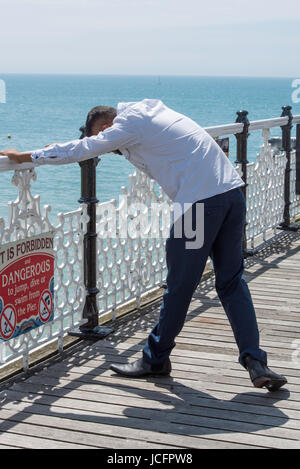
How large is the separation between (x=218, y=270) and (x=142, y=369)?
77 cm

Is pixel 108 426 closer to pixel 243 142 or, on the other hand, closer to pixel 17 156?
pixel 17 156

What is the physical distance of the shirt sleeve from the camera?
14.8ft

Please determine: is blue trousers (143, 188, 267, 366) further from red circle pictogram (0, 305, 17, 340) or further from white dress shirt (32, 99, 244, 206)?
red circle pictogram (0, 305, 17, 340)

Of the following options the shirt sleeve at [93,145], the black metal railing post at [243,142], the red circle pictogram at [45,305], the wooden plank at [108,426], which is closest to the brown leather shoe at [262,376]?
the wooden plank at [108,426]

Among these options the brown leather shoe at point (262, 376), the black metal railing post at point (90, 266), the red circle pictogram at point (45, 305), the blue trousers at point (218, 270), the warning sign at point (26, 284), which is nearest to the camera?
the blue trousers at point (218, 270)

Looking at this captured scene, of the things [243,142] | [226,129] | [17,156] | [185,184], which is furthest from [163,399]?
[243,142]

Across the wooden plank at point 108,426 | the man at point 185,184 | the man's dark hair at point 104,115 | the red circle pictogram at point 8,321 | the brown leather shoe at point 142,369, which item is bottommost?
the wooden plank at point 108,426

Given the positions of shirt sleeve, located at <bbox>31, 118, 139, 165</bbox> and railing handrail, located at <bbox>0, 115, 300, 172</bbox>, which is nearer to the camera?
shirt sleeve, located at <bbox>31, 118, 139, 165</bbox>

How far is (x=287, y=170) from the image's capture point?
953 centimetres

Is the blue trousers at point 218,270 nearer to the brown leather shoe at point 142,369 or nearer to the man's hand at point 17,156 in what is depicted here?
the brown leather shoe at point 142,369

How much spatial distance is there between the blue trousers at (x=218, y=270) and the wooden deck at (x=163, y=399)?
272 mm

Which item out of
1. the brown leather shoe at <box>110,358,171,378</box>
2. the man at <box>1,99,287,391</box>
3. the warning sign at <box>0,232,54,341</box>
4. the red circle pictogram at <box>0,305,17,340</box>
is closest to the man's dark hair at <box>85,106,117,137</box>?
the man at <box>1,99,287,391</box>

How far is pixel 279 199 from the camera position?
373 inches

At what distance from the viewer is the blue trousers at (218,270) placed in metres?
4.64
